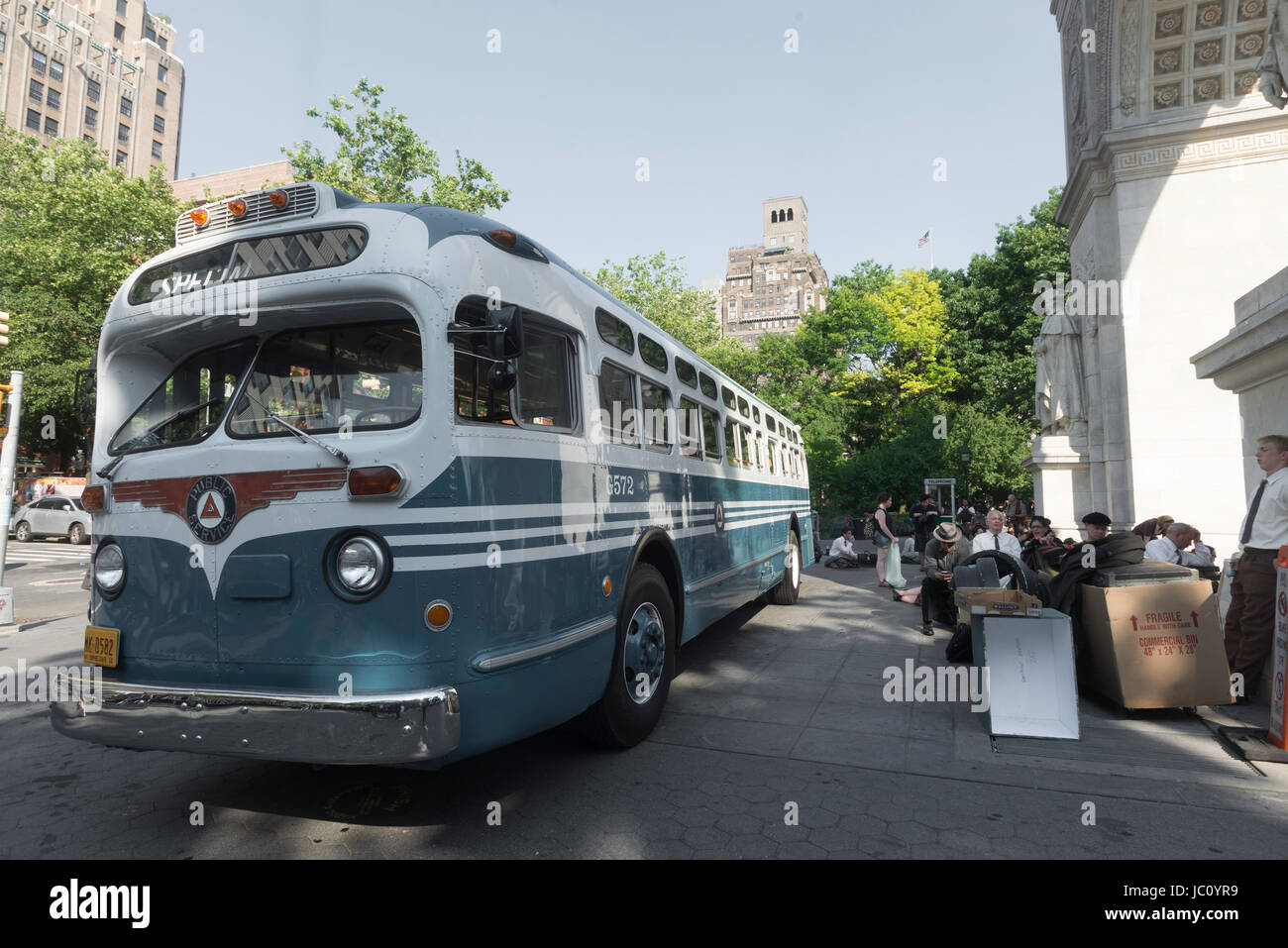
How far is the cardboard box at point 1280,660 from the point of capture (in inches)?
183

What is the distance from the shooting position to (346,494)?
10.5ft

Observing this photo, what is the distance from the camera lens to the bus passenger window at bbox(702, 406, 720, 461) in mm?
7070

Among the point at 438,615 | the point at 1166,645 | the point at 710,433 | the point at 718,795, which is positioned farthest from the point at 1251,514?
the point at 438,615

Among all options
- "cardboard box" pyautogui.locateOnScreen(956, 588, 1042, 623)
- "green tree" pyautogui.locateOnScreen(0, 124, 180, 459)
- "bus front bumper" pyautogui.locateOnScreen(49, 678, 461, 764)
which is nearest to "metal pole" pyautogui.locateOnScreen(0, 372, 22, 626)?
"bus front bumper" pyautogui.locateOnScreen(49, 678, 461, 764)

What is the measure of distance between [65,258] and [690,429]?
105 feet

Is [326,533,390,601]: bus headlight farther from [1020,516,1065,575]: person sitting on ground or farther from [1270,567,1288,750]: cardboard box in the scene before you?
[1020,516,1065,575]: person sitting on ground

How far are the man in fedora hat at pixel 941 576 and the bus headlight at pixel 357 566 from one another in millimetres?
7726

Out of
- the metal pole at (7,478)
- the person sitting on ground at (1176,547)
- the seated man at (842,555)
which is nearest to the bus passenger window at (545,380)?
the person sitting on ground at (1176,547)

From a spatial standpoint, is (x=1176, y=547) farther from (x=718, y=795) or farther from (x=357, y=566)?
(x=357, y=566)

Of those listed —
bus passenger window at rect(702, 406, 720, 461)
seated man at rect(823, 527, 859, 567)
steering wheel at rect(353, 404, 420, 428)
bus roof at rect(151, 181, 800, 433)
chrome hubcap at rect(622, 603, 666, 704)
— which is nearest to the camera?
steering wheel at rect(353, 404, 420, 428)

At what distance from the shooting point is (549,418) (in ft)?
13.5

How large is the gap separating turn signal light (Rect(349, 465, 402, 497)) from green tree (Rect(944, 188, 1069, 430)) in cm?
3476
